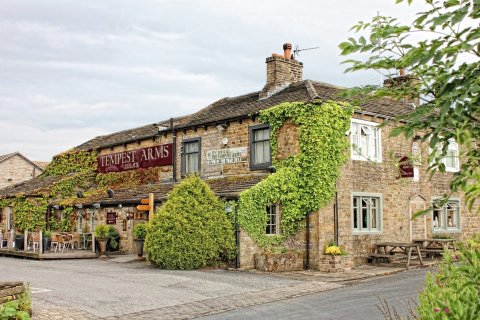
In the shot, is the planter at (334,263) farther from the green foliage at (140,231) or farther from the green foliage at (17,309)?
the green foliage at (17,309)

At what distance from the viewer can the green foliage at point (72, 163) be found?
1249 inches

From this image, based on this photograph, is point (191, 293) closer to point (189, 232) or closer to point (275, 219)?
point (189, 232)

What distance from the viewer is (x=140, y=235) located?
74.9 ft

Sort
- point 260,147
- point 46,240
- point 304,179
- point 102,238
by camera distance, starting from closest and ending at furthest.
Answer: point 304,179 → point 260,147 → point 102,238 → point 46,240

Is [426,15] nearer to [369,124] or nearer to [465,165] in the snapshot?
[465,165]

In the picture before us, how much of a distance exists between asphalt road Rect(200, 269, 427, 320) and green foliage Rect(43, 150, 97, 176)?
65.5 feet

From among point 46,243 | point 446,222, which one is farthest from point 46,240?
point 446,222

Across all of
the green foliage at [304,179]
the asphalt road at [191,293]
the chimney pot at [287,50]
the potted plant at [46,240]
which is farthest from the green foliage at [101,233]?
the chimney pot at [287,50]

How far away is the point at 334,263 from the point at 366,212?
352 cm

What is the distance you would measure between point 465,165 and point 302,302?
32.9 ft

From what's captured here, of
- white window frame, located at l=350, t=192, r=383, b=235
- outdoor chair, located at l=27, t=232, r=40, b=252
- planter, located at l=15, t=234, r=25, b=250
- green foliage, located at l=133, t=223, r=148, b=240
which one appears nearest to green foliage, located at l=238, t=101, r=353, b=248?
white window frame, located at l=350, t=192, r=383, b=235

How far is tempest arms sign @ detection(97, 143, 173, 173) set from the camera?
26375 mm

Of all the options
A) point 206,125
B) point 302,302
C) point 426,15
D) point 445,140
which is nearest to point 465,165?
point 445,140

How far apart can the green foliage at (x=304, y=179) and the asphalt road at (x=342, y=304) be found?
4303 millimetres
